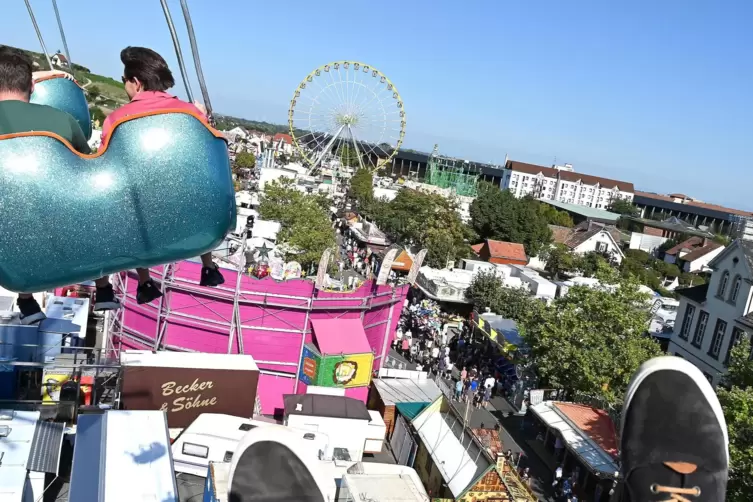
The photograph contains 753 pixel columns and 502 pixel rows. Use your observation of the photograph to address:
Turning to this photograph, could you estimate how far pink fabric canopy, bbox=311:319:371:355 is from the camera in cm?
1360

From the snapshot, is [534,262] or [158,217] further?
[534,262]

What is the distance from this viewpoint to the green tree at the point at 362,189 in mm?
56287

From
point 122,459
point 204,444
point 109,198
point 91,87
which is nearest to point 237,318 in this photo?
point 204,444

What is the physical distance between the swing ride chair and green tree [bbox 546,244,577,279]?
40.5 metres

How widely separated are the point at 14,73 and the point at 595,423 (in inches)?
581

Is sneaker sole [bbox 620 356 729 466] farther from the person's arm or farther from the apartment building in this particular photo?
the apartment building

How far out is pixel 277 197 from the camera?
3409 cm

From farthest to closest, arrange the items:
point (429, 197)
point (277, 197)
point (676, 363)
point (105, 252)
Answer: point (429, 197)
point (277, 197)
point (676, 363)
point (105, 252)

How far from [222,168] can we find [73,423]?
9767mm

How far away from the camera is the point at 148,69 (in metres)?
2.24

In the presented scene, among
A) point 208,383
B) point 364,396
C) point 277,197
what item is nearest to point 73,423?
point 208,383

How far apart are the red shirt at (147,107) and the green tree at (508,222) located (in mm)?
44262

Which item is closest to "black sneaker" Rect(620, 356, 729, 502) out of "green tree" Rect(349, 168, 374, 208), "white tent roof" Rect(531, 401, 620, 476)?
"white tent roof" Rect(531, 401, 620, 476)

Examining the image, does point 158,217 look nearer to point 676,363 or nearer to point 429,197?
point 676,363
